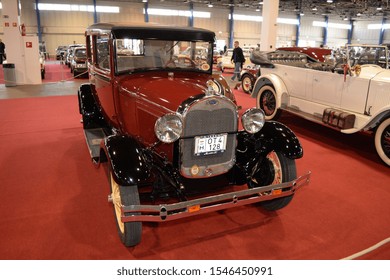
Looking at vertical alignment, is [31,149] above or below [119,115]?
below

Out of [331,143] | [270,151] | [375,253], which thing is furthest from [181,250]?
[331,143]

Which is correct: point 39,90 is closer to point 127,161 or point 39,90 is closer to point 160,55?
point 160,55

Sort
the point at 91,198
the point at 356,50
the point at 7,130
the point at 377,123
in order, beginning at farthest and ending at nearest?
the point at 7,130 → the point at 356,50 → the point at 377,123 → the point at 91,198

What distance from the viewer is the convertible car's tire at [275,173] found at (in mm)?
3119

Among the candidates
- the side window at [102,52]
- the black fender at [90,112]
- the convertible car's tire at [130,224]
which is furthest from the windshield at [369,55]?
the convertible car's tire at [130,224]

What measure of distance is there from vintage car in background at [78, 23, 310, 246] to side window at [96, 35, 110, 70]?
13 millimetres

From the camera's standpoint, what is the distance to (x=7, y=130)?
6027 millimetres

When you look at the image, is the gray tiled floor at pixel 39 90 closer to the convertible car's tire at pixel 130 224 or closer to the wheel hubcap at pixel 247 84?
the wheel hubcap at pixel 247 84

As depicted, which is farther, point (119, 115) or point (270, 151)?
point (119, 115)

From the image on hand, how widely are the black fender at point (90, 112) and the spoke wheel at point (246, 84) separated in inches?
269

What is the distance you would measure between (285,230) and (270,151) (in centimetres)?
78

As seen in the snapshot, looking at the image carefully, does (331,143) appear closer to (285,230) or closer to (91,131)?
(285,230)

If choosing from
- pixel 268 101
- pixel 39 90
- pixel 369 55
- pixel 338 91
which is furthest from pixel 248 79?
pixel 39 90

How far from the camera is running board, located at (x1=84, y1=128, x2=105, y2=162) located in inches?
150
